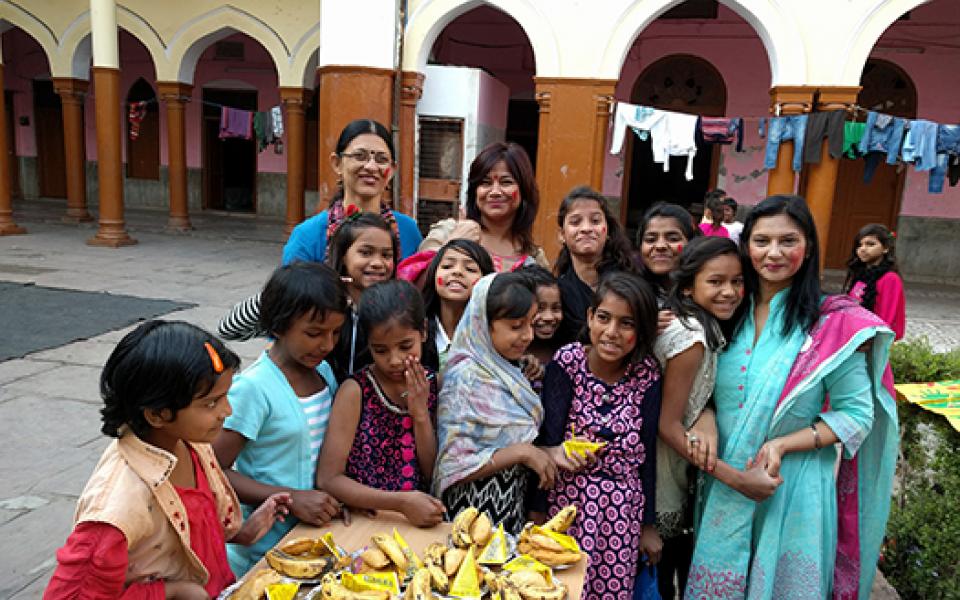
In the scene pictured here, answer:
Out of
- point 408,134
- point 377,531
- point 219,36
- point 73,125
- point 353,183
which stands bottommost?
point 377,531

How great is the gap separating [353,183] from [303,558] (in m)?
1.44

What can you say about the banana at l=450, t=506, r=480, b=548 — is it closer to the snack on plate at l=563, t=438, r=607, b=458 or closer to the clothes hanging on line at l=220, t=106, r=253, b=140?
the snack on plate at l=563, t=438, r=607, b=458

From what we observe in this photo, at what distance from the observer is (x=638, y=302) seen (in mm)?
1837

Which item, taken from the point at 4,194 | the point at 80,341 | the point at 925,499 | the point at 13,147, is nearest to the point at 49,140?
the point at 13,147

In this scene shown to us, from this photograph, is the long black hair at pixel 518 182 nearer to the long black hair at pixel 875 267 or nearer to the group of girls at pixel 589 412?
the group of girls at pixel 589 412

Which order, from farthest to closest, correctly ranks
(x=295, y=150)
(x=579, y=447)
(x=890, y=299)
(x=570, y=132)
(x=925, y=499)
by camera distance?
(x=295, y=150)
(x=570, y=132)
(x=890, y=299)
(x=925, y=499)
(x=579, y=447)

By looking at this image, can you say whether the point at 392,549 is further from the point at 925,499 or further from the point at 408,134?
the point at 408,134

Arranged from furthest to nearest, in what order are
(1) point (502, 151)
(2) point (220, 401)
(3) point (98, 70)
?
1. (3) point (98, 70)
2. (1) point (502, 151)
3. (2) point (220, 401)

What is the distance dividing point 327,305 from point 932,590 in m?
2.60

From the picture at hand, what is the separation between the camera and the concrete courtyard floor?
9.86ft

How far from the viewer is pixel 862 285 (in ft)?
17.1

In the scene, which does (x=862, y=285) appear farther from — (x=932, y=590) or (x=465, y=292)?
(x=465, y=292)

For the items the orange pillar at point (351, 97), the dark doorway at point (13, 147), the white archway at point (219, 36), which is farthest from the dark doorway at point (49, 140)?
the orange pillar at point (351, 97)

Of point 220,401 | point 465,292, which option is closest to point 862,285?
point 465,292
